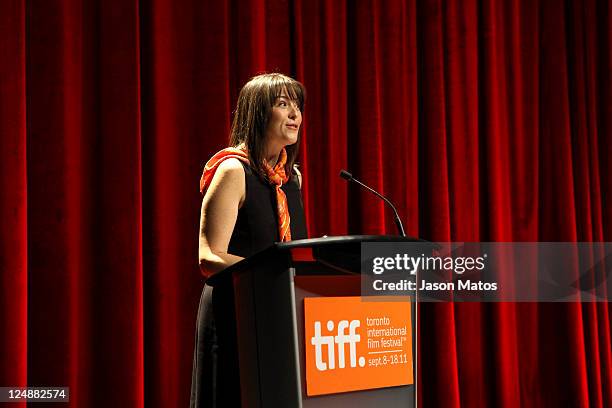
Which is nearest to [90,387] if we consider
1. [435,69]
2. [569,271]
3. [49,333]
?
[49,333]

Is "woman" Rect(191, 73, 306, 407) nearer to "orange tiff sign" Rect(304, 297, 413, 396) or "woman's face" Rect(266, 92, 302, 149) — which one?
"woman's face" Rect(266, 92, 302, 149)

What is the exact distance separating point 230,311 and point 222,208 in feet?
0.77

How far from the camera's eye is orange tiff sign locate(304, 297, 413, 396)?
1.08m

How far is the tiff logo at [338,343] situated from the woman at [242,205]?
26 centimetres

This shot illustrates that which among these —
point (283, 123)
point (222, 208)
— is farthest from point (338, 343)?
point (283, 123)

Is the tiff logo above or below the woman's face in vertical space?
below

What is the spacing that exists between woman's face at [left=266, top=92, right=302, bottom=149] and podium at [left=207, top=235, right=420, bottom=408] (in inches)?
17.7

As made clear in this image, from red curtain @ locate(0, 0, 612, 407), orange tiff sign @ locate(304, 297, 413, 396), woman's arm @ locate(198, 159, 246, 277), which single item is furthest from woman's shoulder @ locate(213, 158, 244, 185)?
red curtain @ locate(0, 0, 612, 407)

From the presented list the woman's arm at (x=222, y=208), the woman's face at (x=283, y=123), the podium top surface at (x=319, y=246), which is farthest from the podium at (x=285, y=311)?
the woman's face at (x=283, y=123)

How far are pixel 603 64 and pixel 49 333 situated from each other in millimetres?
2740

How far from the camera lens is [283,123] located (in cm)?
155
